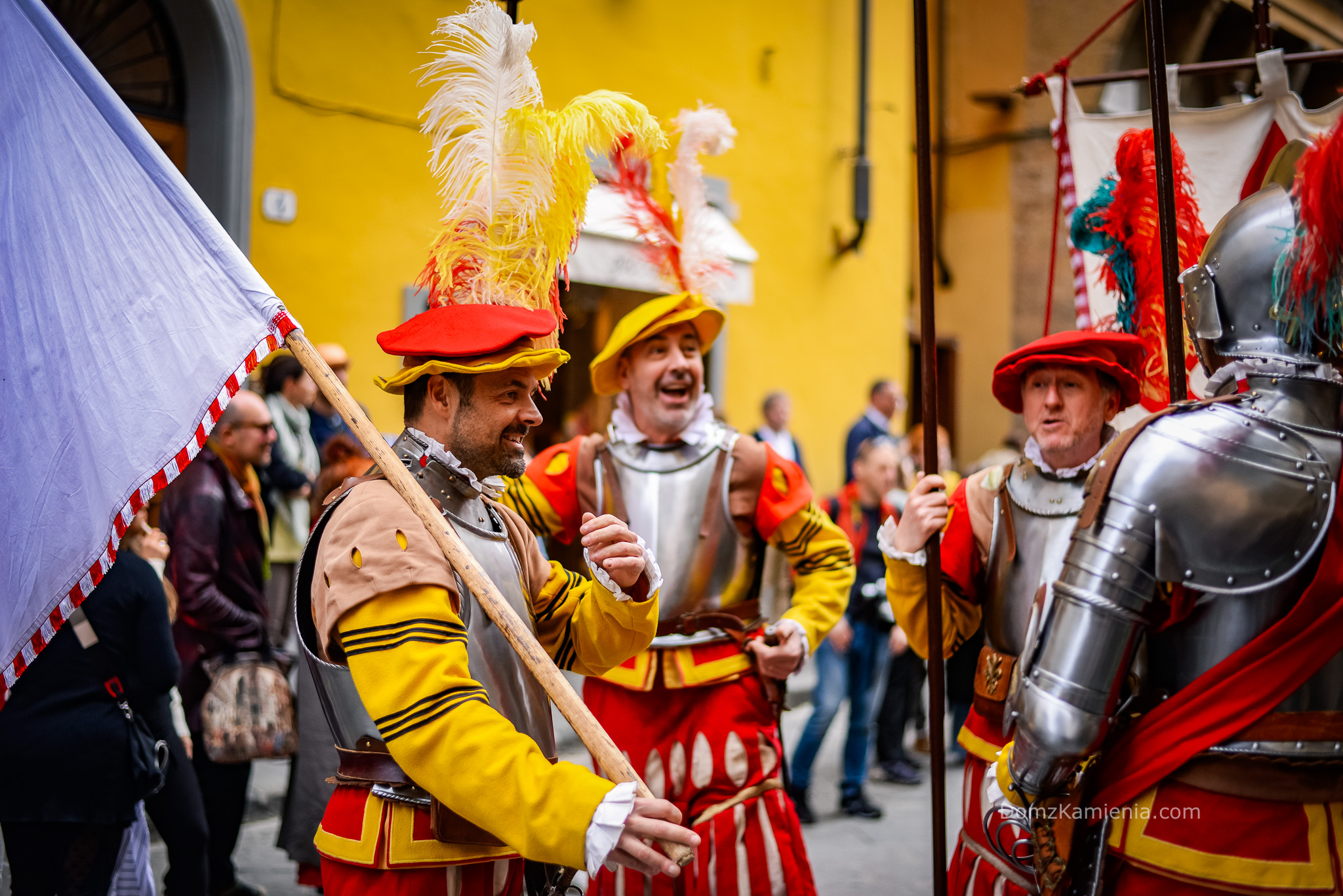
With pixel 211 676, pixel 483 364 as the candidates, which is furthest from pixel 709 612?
pixel 211 676

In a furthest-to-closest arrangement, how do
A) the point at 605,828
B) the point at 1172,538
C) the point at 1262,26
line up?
the point at 1262,26 → the point at 1172,538 → the point at 605,828

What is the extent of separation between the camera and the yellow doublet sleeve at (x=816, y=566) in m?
3.55

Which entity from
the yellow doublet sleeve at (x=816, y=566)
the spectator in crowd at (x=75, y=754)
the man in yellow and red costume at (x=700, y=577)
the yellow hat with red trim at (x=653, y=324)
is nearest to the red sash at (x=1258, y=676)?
the man in yellow and red costume at (x=700, y=577)

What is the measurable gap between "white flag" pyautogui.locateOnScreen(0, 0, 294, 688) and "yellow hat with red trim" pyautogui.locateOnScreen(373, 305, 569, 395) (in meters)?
0.24

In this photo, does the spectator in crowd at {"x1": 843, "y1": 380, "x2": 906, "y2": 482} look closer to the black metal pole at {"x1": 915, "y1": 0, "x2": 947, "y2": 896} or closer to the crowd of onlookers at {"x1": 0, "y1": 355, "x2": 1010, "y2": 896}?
the crowd of onlookers at {"x1": 0, "y1": 355, "x2": 1010, "y2": 896}

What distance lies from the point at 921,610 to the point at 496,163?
59.8 inches

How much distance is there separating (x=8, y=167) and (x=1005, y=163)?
41.7 ft

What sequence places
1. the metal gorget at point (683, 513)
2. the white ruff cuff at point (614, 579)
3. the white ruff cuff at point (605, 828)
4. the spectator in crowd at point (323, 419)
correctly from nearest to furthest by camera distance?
the white ruff cuff at point (605, 828) < the white ruff cuff at point (614, 579) < the metal gorget at point (683, 513) < the spectator in crowd at point (323, 419)

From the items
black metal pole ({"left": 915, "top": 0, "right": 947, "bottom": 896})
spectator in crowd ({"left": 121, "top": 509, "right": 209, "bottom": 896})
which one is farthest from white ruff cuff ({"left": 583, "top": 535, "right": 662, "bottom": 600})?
spectator in crowd ({"left": 121, "top": 509, "right": 209, "bottom": 896})

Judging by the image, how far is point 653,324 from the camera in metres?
3.57

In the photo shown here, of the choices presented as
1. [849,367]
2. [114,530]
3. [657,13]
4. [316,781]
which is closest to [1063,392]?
[114,530]

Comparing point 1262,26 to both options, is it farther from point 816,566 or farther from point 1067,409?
point 816,566

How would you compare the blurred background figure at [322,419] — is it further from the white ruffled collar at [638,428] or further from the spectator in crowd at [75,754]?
the spectator in crowd at [75,754]

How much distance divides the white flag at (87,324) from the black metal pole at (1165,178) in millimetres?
1832
